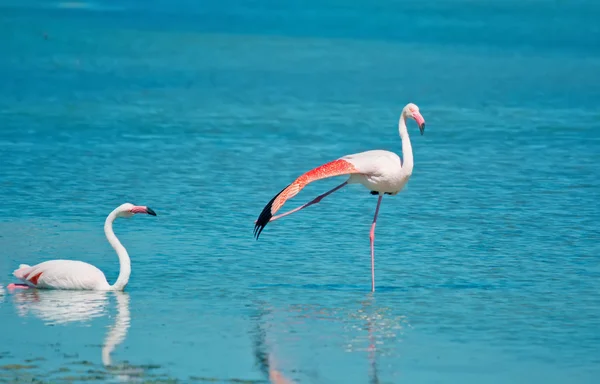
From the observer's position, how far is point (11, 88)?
2305 centimetres

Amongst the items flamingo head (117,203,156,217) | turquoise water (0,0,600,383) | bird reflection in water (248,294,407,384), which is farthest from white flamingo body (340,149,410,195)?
flamingo head (117,203,156,217)

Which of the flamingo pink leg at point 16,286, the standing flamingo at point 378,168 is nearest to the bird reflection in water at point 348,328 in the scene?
the standing flamingo at point 378,168

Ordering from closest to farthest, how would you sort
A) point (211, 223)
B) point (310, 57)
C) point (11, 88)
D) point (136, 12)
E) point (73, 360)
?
1. point (73, 360)
2. point (211, 223)
3. point (11, 88)
4. point (310, 57)
5. point (136, 12)

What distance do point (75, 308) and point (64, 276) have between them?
1.63 feet

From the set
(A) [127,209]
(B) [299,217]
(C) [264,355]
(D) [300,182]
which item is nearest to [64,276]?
(A) [127,209]

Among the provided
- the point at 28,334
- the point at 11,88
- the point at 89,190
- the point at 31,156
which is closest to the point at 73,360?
the point at 28,334

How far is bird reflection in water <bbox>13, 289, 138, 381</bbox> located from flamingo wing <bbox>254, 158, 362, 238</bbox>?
3.88 ft

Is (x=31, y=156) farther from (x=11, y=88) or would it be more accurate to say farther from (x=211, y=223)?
(x=11, y=88)

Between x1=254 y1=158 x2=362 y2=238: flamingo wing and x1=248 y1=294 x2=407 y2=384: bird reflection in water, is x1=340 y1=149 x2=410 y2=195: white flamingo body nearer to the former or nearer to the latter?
x1=254 y1=158 x2=362 y2=238: flamingo wing

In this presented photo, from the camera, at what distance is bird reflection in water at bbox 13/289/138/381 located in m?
7.96

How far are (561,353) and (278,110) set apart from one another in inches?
537

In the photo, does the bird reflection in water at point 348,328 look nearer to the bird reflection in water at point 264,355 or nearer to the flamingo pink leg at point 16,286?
the bird reflection in water at point 264,355

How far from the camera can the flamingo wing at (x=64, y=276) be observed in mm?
9008

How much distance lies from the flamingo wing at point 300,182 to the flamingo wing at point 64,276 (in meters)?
1.24
